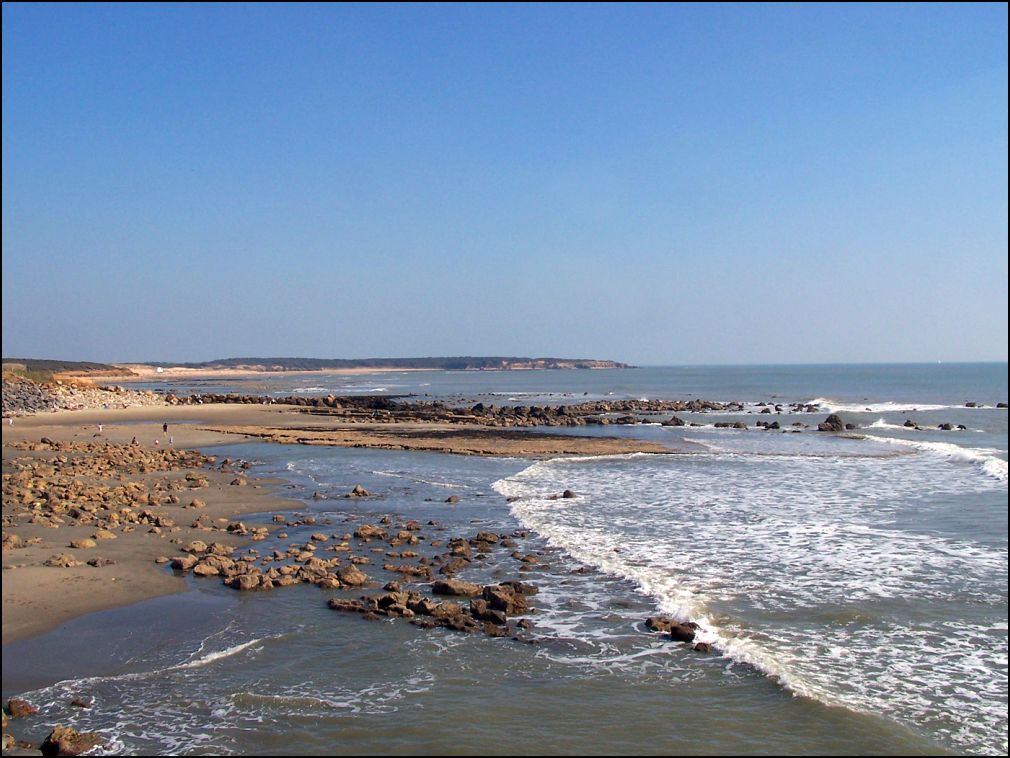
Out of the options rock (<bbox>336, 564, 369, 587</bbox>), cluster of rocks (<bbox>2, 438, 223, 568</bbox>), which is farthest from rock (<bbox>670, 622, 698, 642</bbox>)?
cluster of rocks (<bbox>2, 438, 223, 568</bbox>)

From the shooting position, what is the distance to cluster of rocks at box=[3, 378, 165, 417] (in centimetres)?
Answer: 5597

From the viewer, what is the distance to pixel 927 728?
28.9ft

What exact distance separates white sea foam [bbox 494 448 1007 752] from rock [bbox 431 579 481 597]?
112 inches

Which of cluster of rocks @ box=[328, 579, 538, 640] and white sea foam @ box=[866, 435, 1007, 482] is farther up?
white sea foam @ box=[866, 435, 1007, 482]

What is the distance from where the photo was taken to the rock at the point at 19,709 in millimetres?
8648

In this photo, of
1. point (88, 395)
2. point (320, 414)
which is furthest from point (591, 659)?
point (88, 395)

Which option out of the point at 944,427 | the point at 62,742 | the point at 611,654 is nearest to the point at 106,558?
the point at 62,742

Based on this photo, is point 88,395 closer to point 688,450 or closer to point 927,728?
point 688,450

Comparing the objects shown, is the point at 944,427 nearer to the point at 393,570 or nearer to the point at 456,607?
the point at 393,570

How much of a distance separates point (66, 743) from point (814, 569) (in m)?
12.5

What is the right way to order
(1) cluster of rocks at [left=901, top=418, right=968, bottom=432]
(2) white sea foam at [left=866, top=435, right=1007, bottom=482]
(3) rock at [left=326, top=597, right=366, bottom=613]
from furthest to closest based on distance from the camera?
(1) cluster of rocks at [left=901, top=418, right=968, bottom=432], (2) white sea foam at [left=866, top=435, right=1007, bottom=482], (3) rock at [left=326, top=597, right=366, bottom=613]

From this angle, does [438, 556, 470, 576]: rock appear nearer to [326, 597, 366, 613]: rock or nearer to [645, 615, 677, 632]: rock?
[326, 597, 366, 613]: rock

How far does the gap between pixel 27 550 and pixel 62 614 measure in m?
3.88

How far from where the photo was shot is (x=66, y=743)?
7.96m
